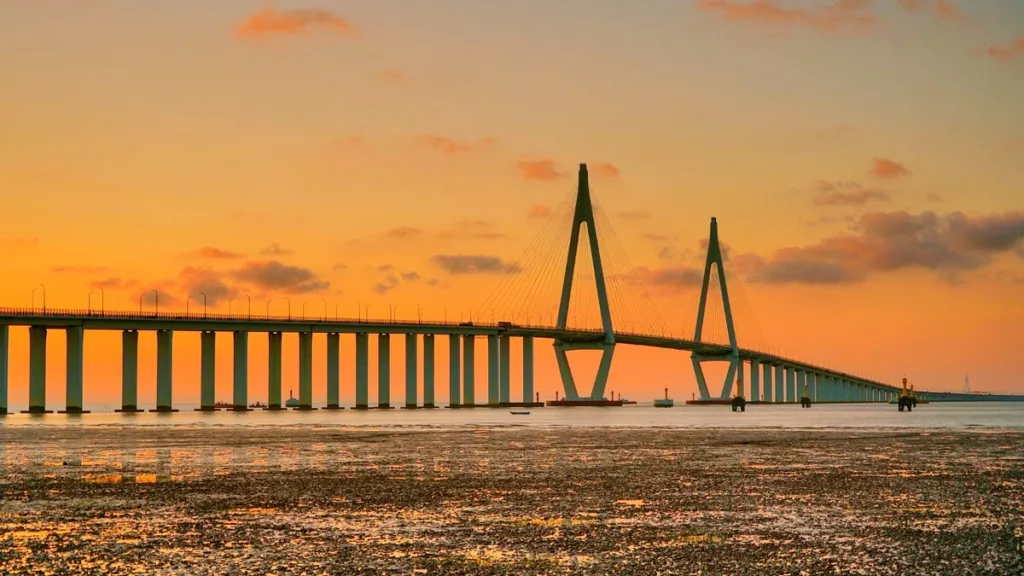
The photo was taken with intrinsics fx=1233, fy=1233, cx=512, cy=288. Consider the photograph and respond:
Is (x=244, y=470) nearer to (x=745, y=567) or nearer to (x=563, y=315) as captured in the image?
(x=745, y=567)

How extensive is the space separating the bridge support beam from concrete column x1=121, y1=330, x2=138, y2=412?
250 cm

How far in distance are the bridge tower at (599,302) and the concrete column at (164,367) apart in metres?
43.0

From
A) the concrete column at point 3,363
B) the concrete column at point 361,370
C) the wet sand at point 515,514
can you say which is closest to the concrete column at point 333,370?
the concrete column at point 361,370

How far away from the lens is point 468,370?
16538 cm

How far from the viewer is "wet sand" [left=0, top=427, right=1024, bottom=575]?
45.4 ft

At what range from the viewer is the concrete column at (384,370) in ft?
510

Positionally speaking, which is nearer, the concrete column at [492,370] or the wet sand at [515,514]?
the wet sand at [515,514]

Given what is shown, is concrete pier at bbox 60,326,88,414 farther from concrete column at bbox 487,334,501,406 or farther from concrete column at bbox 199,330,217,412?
concrete column at bbox 487,334,501,406

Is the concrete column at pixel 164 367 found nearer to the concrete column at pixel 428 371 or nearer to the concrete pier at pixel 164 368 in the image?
the concrete pier at pixel 164 368

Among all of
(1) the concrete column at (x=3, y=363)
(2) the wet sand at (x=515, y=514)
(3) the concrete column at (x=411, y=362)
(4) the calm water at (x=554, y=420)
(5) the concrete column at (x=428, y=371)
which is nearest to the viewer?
(2) the wet sand at (x=515, y=514)

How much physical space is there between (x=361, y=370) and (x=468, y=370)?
16.4 metres

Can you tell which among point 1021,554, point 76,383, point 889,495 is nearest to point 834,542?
point 1021,554

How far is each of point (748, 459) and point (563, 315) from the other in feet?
352

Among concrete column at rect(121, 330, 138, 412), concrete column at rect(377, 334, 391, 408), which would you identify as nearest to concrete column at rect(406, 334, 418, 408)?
concrete column at rect(377, 334, 391, 408)
